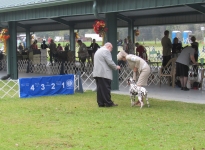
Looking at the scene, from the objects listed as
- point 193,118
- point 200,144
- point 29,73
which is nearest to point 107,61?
point 193,118

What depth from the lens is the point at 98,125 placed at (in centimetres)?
842

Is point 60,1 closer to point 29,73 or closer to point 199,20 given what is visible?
point 199,20

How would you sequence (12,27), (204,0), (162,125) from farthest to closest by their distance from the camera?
(12,27)
(204,0)
(162,125)

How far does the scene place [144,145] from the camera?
268 inches

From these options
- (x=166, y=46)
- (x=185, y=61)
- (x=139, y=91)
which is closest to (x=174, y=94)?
(x=185, y=61)

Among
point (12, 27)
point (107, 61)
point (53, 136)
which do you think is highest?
point (12, 27)

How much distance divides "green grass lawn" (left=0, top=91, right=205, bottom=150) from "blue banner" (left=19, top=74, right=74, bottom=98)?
2.83 ft

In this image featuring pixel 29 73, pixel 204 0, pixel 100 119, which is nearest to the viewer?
pixel 100 119

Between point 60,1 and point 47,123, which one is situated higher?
point 60,1

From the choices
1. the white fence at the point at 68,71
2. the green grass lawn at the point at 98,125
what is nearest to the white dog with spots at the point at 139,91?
the green grass lawn at the point at 98,125

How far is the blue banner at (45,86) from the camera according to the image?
500 inches

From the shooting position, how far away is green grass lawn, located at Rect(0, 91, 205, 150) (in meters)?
6.92

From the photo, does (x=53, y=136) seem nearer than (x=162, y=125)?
Yes

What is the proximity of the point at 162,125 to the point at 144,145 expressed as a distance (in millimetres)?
1656
